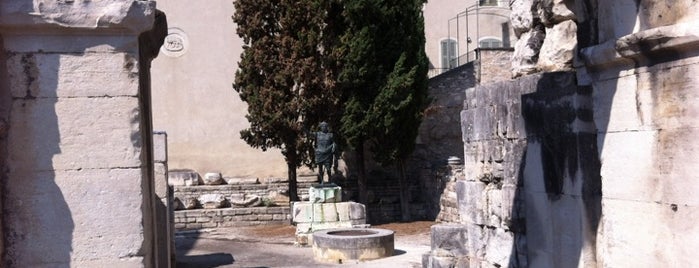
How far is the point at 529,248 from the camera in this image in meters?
6.57

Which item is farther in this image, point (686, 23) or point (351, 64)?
point (351, 64)

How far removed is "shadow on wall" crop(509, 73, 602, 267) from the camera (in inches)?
213

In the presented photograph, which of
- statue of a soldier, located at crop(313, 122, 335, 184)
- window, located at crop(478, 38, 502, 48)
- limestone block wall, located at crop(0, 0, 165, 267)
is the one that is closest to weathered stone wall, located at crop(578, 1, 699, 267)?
limestone block wall, located at crop(0, 0, 165, 267)

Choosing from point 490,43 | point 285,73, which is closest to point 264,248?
point 285,73

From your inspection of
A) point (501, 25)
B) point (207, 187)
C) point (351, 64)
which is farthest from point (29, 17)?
point (501, 25)

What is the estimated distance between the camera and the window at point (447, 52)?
24891 mm

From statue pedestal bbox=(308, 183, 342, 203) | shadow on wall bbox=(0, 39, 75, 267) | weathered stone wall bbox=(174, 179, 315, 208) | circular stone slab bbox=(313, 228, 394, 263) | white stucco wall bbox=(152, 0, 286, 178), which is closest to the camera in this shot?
shadow on wall bbox=(0, 39, 75, 267)

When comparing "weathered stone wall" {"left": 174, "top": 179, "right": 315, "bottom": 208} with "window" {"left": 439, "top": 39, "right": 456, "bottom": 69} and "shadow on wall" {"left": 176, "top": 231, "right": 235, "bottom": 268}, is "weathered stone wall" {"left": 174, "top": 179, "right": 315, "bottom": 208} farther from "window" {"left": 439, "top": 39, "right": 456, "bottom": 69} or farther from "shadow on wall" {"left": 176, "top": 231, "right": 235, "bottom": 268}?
"window" {"left": 439, "top": 39, "right": 456, "bottom": 69}

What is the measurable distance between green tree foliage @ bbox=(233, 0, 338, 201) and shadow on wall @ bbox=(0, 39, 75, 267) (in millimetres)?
14838

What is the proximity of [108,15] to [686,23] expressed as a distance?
3119mm

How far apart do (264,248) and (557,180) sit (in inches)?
407

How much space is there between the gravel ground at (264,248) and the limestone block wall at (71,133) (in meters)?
8.89

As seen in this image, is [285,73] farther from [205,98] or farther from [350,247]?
[350,247]

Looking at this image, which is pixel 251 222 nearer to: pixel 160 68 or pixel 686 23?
pixel 160 68
